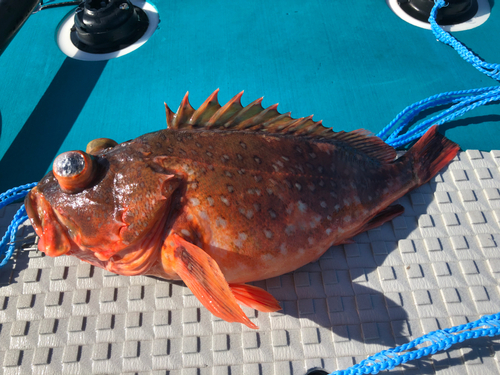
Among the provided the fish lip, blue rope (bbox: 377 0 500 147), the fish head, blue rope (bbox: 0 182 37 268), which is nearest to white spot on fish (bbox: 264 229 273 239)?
the fish head

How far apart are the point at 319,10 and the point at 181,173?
272 centimetres

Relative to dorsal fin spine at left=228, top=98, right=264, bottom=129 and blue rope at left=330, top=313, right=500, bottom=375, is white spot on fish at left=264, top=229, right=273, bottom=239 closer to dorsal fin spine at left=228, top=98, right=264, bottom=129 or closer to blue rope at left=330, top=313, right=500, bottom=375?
dorsal fin spine at left=228, top=98, right=264, bottom=129

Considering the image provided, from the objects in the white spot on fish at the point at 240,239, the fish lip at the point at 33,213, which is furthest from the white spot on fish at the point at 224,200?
the fish lip at the point at 33,213

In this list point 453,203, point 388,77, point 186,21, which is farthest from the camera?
point 186,21

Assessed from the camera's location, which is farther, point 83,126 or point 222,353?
point 83,126

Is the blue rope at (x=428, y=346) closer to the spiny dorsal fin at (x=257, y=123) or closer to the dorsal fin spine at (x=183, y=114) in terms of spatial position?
the spiny dorsal fin at (x=257, y=123)

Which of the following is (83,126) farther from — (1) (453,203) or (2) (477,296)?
(2) (477,296)

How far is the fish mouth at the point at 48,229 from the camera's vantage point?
1596mm

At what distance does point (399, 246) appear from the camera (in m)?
2.14

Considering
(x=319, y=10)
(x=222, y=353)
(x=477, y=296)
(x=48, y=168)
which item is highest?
(x=319, y=10)

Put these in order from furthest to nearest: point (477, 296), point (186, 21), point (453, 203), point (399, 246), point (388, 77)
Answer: point (186, 21) < point (388, 77) < point (453, 203) < point (399, 246) < point (477, 296)

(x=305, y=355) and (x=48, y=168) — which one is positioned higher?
(x=48, y=168)

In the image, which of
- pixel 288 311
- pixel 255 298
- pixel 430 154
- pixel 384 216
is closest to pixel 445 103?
pixel 430 154

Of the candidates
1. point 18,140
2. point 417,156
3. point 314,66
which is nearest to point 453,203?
point 417,156
